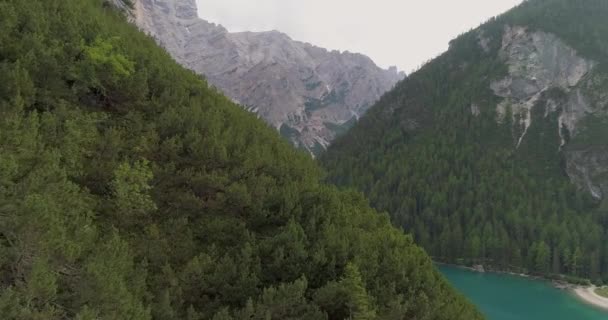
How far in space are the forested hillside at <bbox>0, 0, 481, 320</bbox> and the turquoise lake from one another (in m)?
64.0

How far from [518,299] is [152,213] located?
9018cm

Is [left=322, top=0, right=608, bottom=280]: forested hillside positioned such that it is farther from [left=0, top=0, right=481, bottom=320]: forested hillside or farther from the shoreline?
[left=0, top=0, right=481, bottom=320]: forested hillside

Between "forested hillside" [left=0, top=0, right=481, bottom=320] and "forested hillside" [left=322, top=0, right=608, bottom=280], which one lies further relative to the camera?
"forested hillside" [left=322, top=0, right=608, bottom=280]

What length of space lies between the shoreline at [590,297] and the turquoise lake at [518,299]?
1.74 metres

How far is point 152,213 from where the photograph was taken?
25.2m

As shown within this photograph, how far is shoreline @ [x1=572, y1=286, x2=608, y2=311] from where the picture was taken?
9601 cm

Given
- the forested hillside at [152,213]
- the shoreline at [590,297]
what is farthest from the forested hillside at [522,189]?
the forested hillside at [152,213]

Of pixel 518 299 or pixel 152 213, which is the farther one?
pixel 518 299

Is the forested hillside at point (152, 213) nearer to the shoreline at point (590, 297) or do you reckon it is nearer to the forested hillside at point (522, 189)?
the shoreline at point (590, 297)

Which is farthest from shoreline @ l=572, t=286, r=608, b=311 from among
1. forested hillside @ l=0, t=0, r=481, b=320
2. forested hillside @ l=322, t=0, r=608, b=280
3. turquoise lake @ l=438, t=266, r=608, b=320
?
forested hillside @ l=0, t=0, r=481, b=320

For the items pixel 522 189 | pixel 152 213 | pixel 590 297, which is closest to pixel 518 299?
pixel 590 297

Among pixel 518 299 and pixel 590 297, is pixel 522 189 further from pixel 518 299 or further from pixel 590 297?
pixel 518 299

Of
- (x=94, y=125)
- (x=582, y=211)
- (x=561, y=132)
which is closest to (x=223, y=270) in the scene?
(x=94, y=125)

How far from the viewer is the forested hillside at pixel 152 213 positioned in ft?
51.8
